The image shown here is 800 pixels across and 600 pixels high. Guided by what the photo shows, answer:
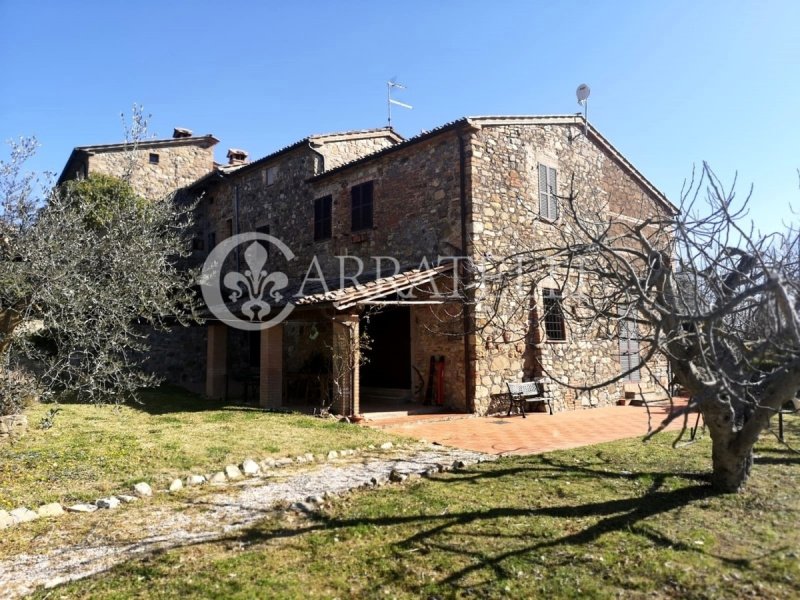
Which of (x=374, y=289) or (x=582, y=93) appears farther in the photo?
(x=582, y=93)

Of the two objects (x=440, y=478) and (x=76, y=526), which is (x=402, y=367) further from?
(x=76, y=526)

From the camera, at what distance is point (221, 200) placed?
62.6ft

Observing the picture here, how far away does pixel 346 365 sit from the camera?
10023mm

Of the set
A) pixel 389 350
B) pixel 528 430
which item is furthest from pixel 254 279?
pixel 528 430

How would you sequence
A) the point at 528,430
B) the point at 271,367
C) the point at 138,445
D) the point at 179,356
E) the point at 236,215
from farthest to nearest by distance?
the point at 236,215 → the point at 179,356 → the point at 271,367 → the point at 528,430 → the point at 138,445

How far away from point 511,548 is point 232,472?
11.9 feet

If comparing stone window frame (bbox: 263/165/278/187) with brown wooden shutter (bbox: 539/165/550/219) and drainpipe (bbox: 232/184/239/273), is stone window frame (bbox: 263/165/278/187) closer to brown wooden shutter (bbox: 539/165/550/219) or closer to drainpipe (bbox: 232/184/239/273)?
drainpipe (bbox: 232/184/239/273)

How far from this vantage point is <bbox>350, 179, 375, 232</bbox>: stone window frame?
13.3 m

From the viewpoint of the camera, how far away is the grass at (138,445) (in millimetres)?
5797

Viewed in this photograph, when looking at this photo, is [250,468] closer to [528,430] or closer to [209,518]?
[209,518]

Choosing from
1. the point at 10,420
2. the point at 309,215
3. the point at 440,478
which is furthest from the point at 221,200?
the point at 440,478

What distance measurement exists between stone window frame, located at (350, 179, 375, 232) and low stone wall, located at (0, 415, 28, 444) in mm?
8038

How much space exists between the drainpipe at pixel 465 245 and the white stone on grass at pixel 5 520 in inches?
303

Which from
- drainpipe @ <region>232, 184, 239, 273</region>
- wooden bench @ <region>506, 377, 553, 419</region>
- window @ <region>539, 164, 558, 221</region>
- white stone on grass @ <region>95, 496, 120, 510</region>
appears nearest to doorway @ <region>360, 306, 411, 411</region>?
wooden bench @ <region>506, 377, 553, 419</region>
